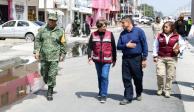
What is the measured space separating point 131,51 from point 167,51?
1065mm

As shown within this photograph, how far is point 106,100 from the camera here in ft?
30.8

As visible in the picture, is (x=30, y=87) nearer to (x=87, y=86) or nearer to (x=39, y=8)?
(x=87, y=86)

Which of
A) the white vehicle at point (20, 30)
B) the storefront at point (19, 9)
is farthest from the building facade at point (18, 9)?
the white vehicle at point (20, 30)

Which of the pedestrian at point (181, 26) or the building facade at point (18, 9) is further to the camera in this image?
the building facade at point (18, 9)

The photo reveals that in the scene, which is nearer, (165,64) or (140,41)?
(140,41)

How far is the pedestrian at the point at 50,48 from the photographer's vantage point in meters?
9.38

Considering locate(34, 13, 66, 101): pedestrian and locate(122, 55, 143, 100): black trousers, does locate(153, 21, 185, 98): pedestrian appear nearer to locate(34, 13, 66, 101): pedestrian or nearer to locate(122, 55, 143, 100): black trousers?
locate(122, 55, 143, 100): black trousers

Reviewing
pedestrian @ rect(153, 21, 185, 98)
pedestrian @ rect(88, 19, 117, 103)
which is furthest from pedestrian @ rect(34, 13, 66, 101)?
pedestrian @ rect(153, 21, 185, 98)

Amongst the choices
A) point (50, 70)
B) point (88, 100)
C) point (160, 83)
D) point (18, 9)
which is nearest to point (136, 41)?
point (160, 83)

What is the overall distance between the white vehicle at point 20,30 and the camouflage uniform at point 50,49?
24.5 meters

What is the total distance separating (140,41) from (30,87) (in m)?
3.23

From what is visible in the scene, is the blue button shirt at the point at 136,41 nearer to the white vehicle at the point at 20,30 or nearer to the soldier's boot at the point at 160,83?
the soldier's boot at the point at 160,83

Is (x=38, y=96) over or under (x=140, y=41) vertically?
under

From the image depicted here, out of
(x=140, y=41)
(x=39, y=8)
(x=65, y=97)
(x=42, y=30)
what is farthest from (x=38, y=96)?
(x=39, y=8)
